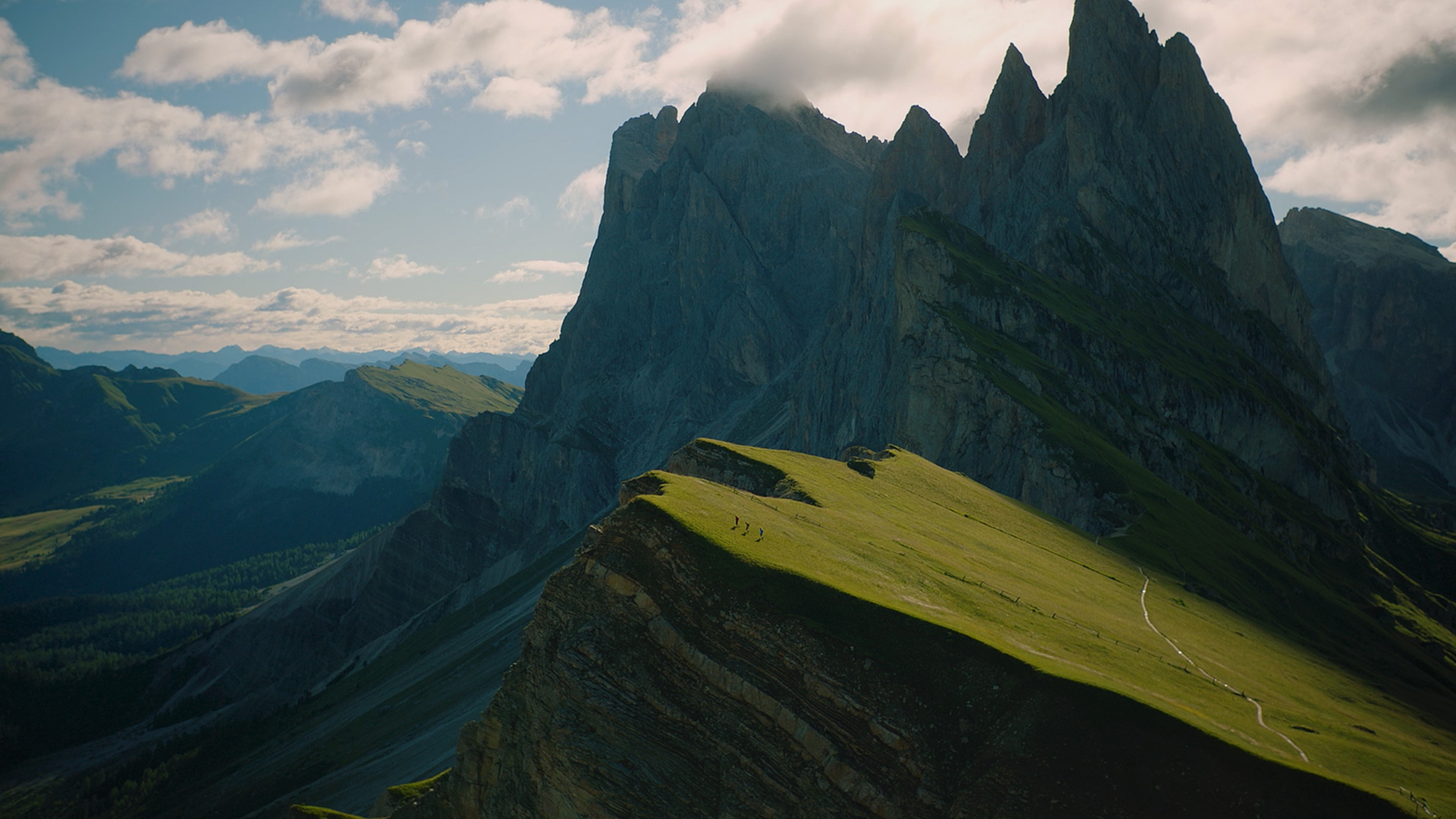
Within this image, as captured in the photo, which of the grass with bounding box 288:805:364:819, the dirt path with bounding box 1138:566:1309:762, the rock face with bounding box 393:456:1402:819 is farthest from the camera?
the grass with bounding box 288:805:364:819

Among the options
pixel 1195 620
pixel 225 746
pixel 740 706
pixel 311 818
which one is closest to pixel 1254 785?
pixel 740 706

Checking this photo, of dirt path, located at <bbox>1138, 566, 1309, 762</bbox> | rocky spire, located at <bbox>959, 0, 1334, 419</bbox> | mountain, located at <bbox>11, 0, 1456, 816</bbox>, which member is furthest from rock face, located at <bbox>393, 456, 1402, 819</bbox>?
rocky spire, located at <bbox>959, 0, 1334, 419</bbox>

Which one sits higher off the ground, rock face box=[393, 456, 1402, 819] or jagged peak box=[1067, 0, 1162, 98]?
jagged peak box=[1067, 0, 1162, 98]

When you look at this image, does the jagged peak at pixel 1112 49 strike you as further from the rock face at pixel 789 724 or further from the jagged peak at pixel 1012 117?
the rock face at pixel 789 724

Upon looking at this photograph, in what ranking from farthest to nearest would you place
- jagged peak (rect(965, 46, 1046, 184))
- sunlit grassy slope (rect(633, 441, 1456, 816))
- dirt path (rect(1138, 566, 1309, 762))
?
jagged peak (rect(965, 46, 1046, 184)) → dirt path (rect(1138, 566, 1309, 762)) → sunlit grassy slope (rect(633, 441, 1456, 816))

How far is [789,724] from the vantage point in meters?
32.3

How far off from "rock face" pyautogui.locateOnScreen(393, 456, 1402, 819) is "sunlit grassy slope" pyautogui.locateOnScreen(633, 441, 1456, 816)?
137 cm

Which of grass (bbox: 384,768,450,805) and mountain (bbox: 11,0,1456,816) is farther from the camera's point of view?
grass (bbox: 384,768,450,805)

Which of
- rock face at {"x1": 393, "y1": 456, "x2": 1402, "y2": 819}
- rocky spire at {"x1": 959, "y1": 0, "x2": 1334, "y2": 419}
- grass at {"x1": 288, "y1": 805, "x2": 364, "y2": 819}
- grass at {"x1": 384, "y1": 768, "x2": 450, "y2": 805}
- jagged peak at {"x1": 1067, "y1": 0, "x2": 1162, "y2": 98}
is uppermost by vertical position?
jagged peak at {"x1": 1067, "y1": 0, "x2": 1162, "y2": 98}

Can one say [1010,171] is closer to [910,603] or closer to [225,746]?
[910,603]

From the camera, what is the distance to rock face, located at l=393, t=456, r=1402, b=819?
29.3m

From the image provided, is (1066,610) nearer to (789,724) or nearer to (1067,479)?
(789,724)

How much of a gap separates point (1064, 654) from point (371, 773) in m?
107

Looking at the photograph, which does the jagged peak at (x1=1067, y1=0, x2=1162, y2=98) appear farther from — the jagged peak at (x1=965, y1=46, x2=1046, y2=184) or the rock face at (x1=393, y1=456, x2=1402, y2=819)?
the rock face at (x1=393, y1=456, x2=1402, y2=819)
